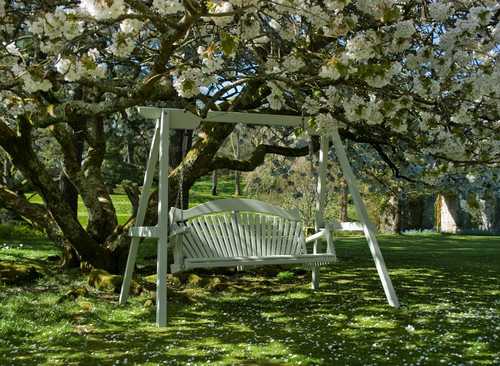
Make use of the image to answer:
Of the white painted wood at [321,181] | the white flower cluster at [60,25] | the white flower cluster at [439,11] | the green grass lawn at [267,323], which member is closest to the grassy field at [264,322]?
the green grass lawn at [267,323]

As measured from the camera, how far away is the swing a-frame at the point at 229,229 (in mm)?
6234

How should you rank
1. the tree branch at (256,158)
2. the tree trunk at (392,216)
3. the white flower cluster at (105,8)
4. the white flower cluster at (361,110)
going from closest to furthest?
the white flower cluster at (105,8) < the white flower cluster at (361,110) < the tree branch at (256,158) < the tree trunk at (392,216)

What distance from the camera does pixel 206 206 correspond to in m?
7.47

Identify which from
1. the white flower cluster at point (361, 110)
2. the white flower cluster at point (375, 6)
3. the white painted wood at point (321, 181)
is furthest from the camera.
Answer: the white painted wood at point (321, 181)

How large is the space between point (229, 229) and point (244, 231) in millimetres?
200

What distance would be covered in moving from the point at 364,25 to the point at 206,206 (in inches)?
122

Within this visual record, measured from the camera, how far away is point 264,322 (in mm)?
6137

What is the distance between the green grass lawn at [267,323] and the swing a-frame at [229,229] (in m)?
0.44

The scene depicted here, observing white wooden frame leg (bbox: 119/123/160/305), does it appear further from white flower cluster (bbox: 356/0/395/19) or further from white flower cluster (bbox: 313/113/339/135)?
white flower cluster (bbox: 356/0/395/19)

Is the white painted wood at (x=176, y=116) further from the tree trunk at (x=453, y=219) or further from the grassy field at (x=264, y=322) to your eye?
the tree trunk at (x=453, y=219)

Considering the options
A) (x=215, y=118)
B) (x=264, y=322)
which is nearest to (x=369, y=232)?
(x=264, y=322)

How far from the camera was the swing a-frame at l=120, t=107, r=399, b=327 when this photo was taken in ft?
→ 20.5

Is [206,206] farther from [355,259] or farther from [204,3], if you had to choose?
[355,259]

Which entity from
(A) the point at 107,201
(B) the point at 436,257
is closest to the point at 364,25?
(A) the point at 107,201
